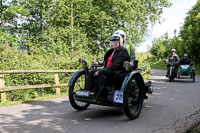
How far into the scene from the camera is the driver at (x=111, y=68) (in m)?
4.94

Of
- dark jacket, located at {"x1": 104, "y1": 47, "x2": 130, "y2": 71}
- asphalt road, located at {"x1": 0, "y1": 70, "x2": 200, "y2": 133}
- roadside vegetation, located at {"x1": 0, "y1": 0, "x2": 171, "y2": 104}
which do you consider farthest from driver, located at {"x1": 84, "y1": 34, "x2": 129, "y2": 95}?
roadside vegetation, located at {"x1": 0, "y1": 0, "x2": 171, "y2": 104}

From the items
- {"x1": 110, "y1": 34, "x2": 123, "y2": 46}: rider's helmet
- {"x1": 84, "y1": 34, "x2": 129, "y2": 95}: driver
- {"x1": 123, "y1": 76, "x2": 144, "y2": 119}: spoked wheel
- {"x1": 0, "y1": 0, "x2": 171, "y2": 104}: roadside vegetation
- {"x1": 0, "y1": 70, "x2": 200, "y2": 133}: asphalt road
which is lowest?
{"x1": 0, "y1": 70, "x2": 200, "y2": 133}: asphalt road

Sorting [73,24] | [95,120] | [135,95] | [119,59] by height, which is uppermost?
[73,24]

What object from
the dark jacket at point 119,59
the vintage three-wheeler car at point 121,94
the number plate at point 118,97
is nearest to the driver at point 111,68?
the dark jacket at point 119,59

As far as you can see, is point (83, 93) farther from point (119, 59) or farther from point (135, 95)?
point (135, 95)

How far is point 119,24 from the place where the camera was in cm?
2211

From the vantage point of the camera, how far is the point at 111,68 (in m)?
5.21

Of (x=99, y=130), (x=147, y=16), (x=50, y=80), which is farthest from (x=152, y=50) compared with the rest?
(x=99, y=130)

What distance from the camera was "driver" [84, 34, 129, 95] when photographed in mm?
4945

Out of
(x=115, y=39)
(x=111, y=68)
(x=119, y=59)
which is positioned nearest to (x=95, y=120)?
(x=111, y=68)

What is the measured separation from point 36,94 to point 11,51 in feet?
6.54

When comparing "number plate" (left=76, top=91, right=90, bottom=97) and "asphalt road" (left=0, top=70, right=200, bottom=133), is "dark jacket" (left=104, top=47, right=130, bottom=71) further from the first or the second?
"asphalt road" (left=0, top=70, right=200, bottom=133)

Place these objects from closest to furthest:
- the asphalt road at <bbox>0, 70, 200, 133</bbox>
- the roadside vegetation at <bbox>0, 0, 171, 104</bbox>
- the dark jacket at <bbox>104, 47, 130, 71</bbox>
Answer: the asphalt road at <bbox>0, 70, 200, 133</bbox>
the dark jacket at <bbox>104, 47, 130, 71</bbox>
the roadside vegetation at <bbox>0, 0, 171, 104</bbox>

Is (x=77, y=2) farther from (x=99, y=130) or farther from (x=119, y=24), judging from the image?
(x=99, y=130)
